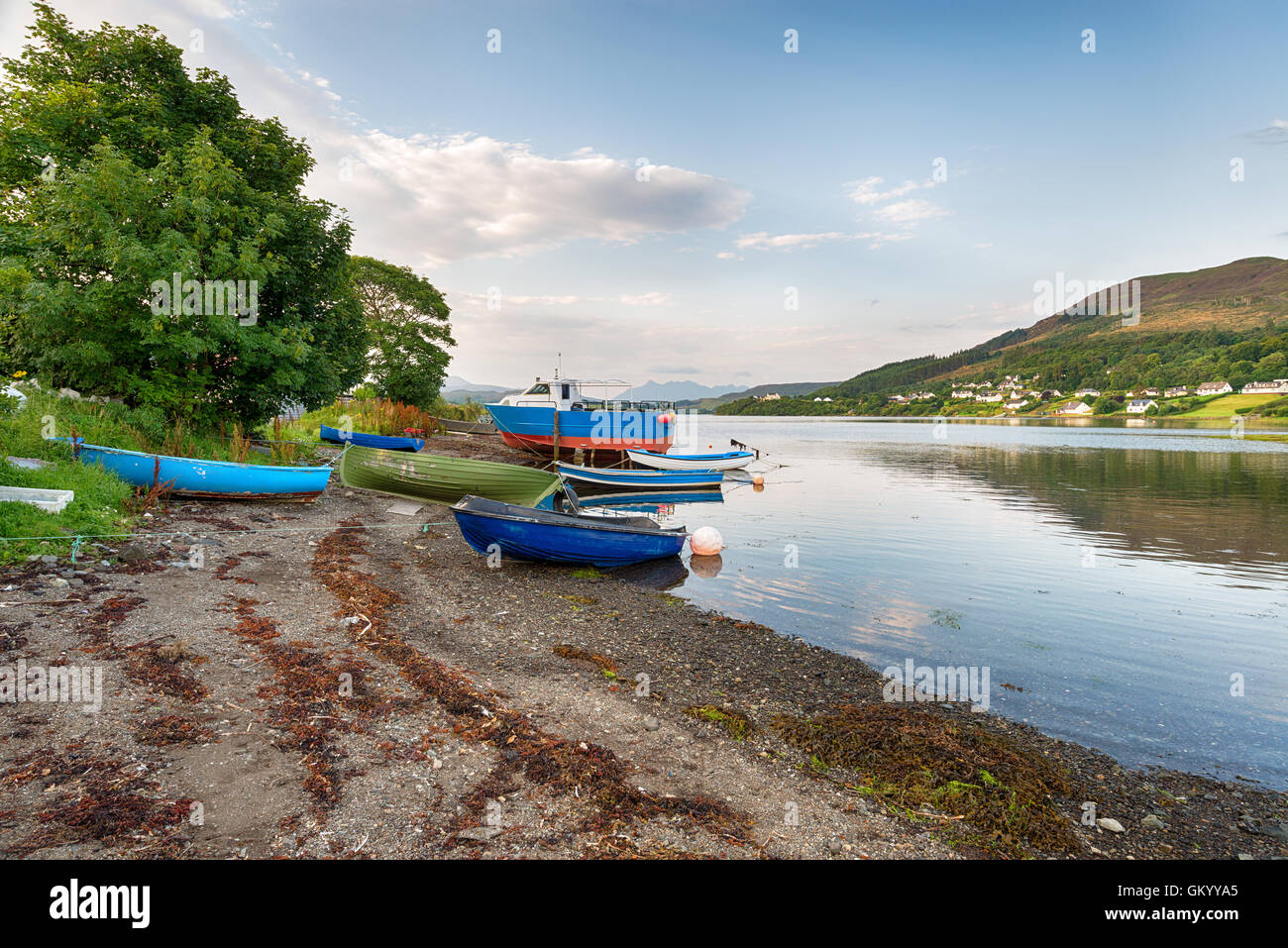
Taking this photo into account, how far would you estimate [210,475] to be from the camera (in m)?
13.6

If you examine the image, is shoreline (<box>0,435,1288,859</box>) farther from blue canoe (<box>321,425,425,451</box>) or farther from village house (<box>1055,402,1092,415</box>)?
village house (<box>1055,402,1092,415</box>)

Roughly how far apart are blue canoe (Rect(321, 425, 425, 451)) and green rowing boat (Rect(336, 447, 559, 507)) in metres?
10.2

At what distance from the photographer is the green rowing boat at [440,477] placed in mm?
15586

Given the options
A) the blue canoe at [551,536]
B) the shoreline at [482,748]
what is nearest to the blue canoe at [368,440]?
the blue canoe at [551,536]

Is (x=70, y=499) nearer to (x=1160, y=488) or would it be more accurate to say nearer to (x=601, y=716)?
(x=601, y=716)

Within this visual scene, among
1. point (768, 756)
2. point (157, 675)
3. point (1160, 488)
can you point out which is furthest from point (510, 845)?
point (1160, 488)

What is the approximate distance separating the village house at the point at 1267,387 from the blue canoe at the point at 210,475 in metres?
149

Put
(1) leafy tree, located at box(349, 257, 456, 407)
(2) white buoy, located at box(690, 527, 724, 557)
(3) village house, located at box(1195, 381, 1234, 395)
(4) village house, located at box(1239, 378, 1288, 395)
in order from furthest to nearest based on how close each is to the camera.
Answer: (3) village house, located at box(1195, 381, 1234, 395) → (4) village house, located at box(1239, 378, 1288, 395) → (1) leafy tree, located at box(349, 257, 456, 407) → (2) white buoy, located at box(690, 527, 724, 557)

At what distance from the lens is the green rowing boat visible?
15.6 m

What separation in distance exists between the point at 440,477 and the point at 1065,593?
1653 centimetres

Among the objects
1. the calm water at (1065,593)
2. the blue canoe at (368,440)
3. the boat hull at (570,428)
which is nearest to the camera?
the calm water at (1065,593)

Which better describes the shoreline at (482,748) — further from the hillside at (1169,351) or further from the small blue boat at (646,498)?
the hillside at (1169,351)

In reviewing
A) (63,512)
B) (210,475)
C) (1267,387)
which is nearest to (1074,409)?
(1267,387)

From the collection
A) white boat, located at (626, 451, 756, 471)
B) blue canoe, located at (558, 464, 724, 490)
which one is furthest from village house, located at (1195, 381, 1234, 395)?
blue canoe, located at (558, 464, 724, 490)
